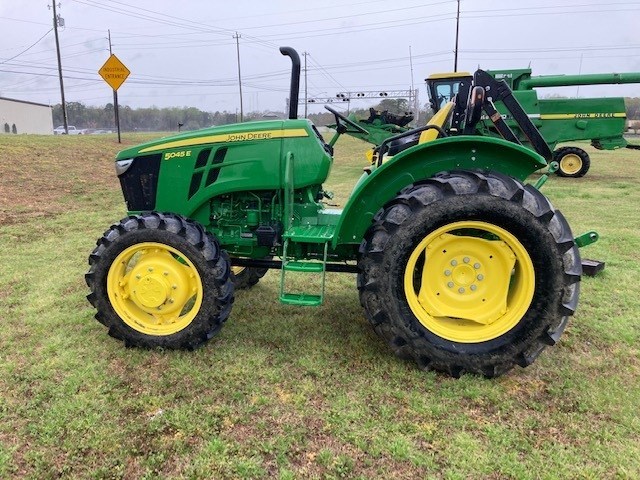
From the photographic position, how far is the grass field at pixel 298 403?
2189mm

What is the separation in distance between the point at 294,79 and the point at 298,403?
210cm

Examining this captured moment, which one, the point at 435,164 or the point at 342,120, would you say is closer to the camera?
the point at 435,164

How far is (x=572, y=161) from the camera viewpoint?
44.5 ft

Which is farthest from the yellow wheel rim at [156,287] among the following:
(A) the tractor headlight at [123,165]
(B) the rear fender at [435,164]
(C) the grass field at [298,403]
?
(B) the rear fender at [435,164]

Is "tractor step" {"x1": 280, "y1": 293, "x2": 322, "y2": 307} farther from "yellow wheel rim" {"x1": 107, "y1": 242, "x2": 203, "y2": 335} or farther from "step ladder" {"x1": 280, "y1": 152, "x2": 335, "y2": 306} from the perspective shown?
"yellow wheel rim" {"x1": 107, "y1": 242, "x2": 203, "y2": 335}

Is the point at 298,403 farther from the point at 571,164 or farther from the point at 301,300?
the point at 571,164

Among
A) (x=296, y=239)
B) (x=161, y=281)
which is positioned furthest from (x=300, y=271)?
(x=161, y=281)

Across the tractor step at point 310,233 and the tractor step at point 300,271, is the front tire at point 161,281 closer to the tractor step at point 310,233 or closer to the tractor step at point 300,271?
the tractor step at point 300,271

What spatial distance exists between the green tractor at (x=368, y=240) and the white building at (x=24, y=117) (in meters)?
51.1

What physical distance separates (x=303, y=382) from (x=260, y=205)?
129cm

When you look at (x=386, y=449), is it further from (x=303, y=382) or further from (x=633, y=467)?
(x=633, y=467)

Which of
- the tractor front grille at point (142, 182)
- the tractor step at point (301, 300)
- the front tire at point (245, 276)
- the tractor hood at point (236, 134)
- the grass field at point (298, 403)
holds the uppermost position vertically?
the tractor hood at point (236, 134)

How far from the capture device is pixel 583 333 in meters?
3.55

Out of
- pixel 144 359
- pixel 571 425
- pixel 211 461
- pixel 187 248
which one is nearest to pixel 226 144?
pixel 187 248
